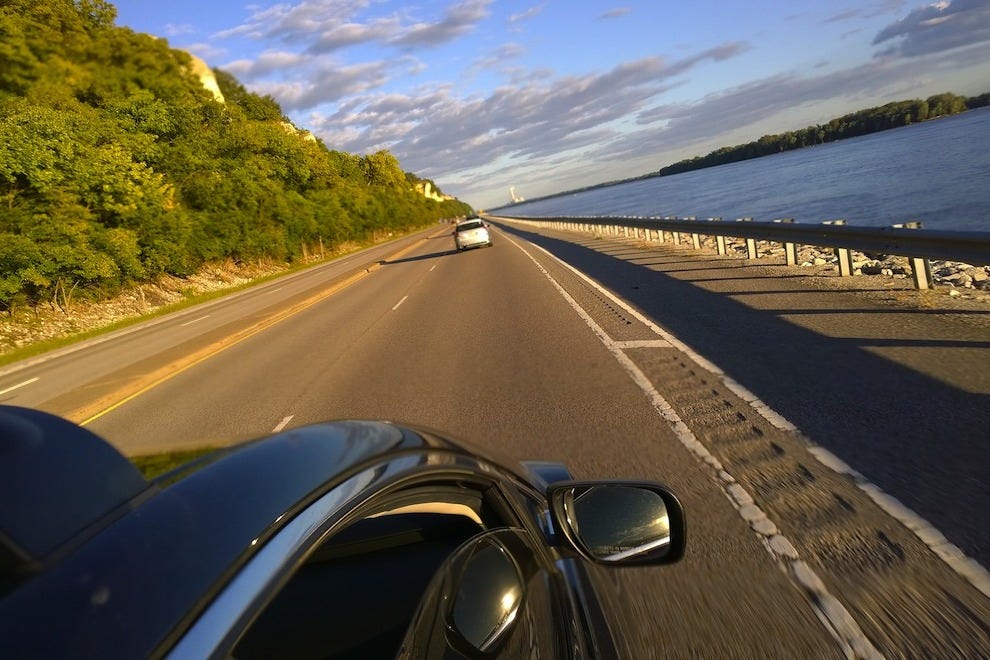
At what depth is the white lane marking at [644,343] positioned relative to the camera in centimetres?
878

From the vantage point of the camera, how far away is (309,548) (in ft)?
4.59

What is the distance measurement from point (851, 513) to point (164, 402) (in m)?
8.99

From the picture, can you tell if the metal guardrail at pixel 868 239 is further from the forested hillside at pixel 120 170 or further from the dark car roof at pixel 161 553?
the forested hillside at pixel 120 170

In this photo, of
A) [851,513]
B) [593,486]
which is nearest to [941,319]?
[851,513]

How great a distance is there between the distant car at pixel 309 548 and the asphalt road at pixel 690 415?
536mm

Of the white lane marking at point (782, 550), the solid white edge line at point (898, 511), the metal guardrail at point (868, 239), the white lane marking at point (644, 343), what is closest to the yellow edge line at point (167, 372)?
the white lane marking at point (644, 343)

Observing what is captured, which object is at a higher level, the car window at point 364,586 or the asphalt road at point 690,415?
the car window at point 364,586

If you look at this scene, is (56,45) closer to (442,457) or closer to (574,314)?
(574,314)

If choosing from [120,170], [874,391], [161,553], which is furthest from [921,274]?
[120,170]

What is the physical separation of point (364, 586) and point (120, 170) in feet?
113

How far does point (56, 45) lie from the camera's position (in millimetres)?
44719

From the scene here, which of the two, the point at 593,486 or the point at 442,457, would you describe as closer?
the point at 442,457

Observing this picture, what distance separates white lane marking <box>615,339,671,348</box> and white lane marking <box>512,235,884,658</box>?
2.22 m

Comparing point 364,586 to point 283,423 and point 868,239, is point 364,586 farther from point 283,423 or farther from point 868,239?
point 868,239
